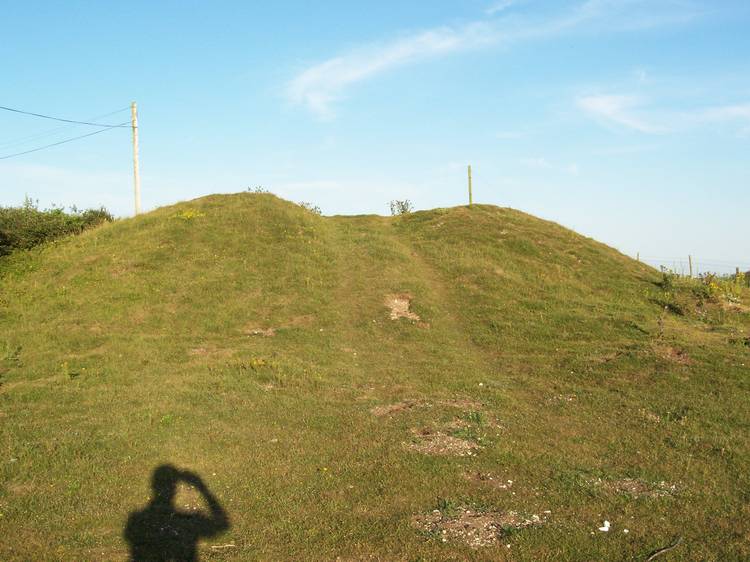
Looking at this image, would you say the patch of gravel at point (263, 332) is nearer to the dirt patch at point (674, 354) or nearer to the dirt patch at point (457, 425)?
the dirt patch at point (457, 425)

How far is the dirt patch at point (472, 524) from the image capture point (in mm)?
8203

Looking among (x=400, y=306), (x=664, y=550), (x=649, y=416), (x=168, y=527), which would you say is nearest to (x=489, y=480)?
(x=664, y=550)

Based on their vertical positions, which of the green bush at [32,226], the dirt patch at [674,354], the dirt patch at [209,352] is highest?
the green bush at [32,226]

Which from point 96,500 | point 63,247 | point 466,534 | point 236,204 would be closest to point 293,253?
point 236,204

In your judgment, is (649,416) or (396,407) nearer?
(649,416)

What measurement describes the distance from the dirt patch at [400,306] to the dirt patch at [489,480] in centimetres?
1205

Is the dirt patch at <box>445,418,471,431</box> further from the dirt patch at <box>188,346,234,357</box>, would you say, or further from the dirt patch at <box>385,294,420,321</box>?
the dirt patch at <box>385,294,420,321</box>

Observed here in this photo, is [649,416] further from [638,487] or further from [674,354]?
[674,354]

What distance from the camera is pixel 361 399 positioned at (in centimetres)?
1530

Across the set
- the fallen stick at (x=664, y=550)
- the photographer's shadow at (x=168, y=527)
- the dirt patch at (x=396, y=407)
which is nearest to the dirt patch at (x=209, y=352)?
the dirt patch at (x=396, y=407)

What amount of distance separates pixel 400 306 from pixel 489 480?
44.3 feet

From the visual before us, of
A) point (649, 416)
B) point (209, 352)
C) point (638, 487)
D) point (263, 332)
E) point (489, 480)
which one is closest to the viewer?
point (638, 487)

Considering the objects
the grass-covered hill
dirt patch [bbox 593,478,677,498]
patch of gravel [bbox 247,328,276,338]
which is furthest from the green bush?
dirt patch [bbox 593,478,677,498]

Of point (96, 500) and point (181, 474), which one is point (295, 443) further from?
point (96, 500)
